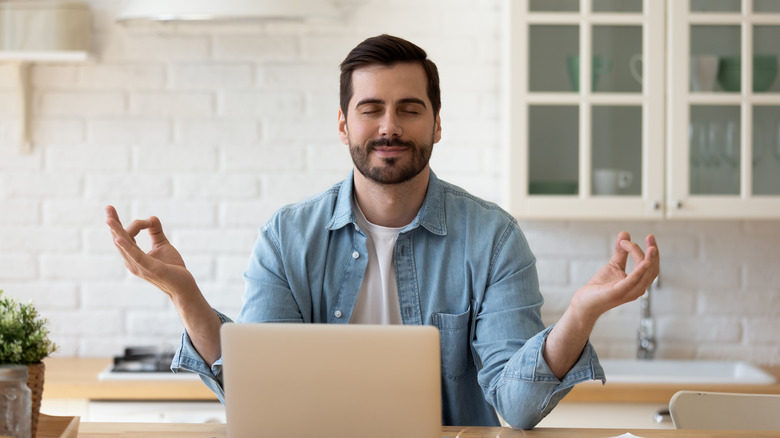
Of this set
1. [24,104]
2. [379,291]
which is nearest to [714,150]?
[379,291]

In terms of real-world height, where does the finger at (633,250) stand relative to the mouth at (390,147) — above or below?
below

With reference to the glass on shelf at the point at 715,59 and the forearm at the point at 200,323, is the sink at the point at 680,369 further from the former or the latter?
the forearm at the point at 200,323

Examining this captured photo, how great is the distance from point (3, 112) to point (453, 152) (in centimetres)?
151

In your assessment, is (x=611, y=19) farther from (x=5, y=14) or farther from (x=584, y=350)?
(x=5, y=14)

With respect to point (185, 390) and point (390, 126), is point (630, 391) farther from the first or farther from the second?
point (185, 390)

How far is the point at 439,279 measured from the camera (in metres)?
1.78

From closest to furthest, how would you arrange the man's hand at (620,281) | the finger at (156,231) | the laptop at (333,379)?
the laptop at (333,379)
the man's hand at (620,281)
the finger at (156,231)

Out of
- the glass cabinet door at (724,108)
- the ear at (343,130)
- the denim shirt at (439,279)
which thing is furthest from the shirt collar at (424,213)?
the glass cabinet door at (724,108)

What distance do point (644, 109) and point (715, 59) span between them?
263mm

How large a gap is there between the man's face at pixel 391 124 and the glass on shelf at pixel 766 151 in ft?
4.21

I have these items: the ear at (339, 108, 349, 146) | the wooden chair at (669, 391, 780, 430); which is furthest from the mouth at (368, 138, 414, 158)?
the wooden chair at (669, 391, 780, 430)

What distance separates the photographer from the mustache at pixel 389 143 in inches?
69.6

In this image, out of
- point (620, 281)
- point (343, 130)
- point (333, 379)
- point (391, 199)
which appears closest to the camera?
point (333, 379)

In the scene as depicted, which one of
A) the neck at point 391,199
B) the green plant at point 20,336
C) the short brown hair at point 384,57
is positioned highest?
the short brown hair at point 384,57
